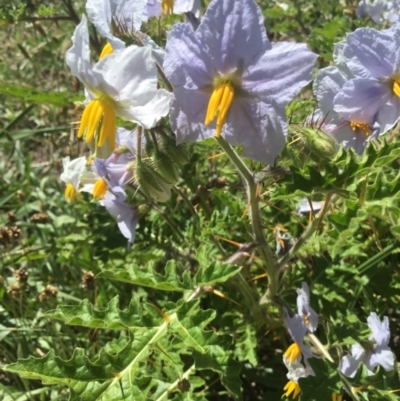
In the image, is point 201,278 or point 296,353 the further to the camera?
point 296,353

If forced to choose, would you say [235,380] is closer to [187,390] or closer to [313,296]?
[187,390]

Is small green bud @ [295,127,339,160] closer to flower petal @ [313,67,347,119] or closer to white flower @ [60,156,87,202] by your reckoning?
flower petal @ [313,67,347,119]

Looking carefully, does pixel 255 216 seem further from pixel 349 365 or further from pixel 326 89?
pixel 349 365

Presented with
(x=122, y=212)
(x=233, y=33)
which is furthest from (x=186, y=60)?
(x=122, y=212)

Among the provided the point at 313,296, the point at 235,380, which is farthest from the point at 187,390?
the point at 313,296

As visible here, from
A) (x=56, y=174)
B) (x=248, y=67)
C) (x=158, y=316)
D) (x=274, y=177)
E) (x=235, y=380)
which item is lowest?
(x=56, y=174)

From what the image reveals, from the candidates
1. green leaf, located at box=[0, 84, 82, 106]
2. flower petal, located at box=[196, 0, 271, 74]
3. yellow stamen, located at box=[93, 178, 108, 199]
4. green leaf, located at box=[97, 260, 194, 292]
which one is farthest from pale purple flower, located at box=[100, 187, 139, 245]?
flower petal, located at box=[196, 0, 271, 74]

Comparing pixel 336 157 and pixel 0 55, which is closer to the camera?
pixel 336 157
